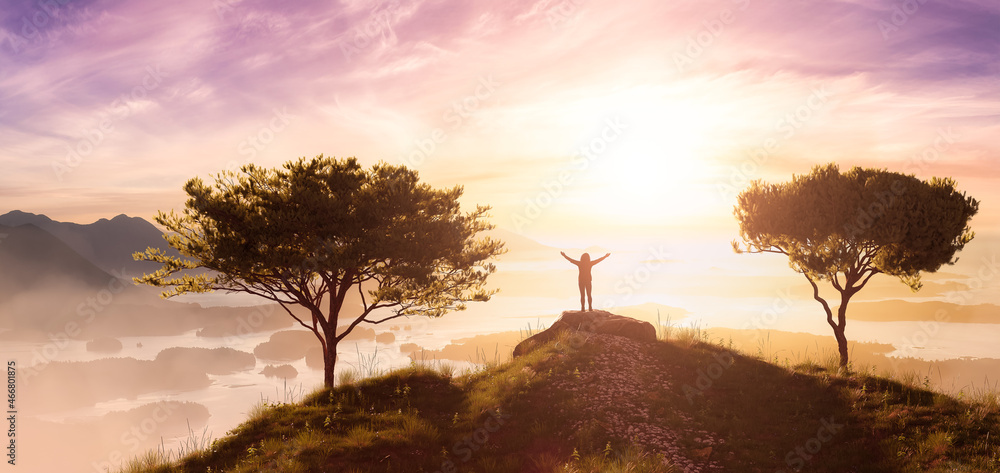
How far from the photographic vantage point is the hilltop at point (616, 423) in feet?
47.4

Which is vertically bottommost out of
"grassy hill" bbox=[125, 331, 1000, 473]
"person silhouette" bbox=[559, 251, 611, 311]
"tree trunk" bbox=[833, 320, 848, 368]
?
"grassy hill" bbox=[125, 331, 1000, 473]

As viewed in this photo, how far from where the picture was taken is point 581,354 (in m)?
23.2

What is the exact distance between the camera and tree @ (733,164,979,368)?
75.3 feet

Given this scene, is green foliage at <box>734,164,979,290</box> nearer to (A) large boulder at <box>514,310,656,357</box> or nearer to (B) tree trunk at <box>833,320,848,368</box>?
(B) tree trunk at <box>833,320,848,368</box>

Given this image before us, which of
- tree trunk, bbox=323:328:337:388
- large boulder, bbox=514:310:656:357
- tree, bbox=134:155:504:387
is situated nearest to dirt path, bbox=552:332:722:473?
large boulder, bbox=514:310:656:357

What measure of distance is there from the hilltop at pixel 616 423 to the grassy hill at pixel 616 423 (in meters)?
0.06

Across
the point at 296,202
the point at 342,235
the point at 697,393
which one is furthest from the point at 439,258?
the point at 697,393

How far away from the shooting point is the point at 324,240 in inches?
867

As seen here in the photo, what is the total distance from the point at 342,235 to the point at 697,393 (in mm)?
16463

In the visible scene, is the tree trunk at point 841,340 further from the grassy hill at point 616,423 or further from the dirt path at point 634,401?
the dirt path at point 634,401

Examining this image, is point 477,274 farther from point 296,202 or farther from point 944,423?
point 944,423

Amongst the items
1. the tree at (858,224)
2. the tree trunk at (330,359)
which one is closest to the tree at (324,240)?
the tree trunk at (330,359)

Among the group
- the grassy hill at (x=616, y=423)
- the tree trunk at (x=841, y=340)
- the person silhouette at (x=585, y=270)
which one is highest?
the person silhouette at (x=585, y=270)

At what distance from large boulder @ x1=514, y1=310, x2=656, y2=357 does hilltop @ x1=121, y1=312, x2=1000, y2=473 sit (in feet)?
7.12
